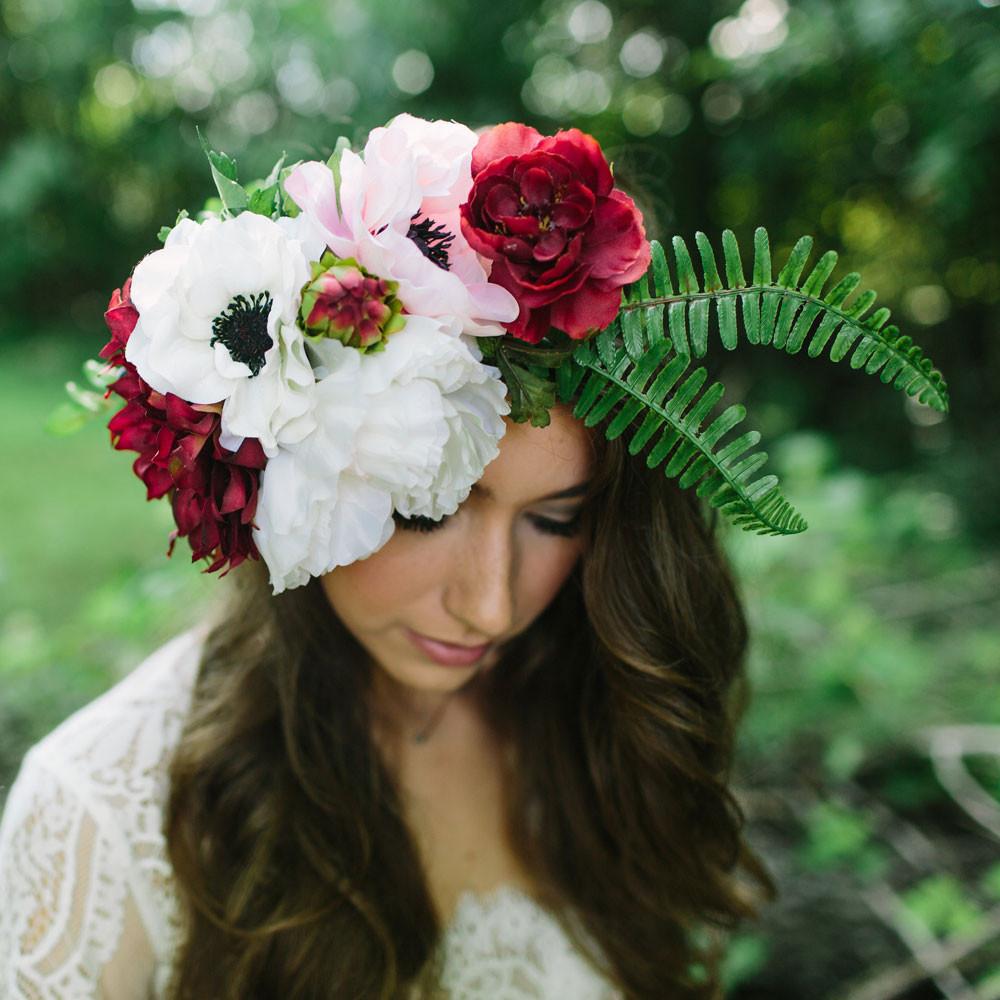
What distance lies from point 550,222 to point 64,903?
121cm

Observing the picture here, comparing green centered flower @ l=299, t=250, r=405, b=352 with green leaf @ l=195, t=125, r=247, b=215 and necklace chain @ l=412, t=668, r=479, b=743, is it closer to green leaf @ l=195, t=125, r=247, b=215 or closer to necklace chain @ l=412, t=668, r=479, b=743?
green leaf @ l=195, t=125, r=247, b=215

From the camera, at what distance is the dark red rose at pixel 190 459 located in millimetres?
1054

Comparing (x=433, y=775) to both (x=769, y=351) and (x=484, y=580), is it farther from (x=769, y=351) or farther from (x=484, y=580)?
(x=769, y=351)

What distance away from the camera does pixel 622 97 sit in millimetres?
6215

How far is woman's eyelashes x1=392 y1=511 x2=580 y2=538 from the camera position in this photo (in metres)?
1.29

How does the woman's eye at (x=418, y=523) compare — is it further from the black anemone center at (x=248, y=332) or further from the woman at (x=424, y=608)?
the black anemone center at (x=248, y=332)

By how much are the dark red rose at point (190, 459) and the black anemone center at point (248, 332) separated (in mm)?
75

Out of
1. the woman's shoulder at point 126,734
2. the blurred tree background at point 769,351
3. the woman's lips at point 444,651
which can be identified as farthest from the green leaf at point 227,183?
the woman's shoulder at point 126,734

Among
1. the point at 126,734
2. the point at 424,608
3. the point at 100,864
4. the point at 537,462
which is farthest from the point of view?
the point at 126,734

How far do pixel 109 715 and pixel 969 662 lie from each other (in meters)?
2.63

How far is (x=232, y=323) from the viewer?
3.32ft

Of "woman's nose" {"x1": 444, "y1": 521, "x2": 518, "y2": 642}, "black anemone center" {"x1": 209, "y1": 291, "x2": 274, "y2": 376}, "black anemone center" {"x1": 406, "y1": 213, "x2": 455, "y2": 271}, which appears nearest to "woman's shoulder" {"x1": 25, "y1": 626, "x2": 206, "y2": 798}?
"woman's nose" {"x1": 444, "y1": 521, "x2": 518, "y2": 642}

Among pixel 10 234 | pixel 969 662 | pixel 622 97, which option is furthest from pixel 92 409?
pixel 10 234

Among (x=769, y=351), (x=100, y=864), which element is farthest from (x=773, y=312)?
(x=769, y=351)
